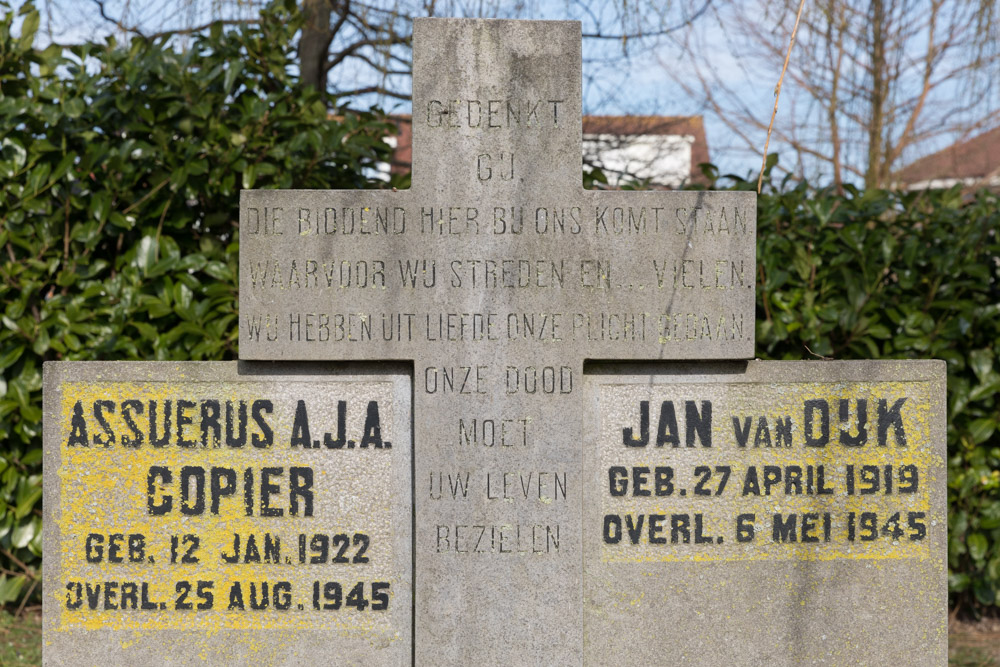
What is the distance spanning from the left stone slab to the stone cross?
0.13 m

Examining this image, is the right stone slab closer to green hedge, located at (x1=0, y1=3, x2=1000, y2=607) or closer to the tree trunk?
green hedge, located at (x1=0, y1=3, x2=1000, y2=607)

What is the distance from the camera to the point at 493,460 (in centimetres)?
281

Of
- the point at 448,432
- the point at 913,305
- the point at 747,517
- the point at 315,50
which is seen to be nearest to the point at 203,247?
the point at 448,432

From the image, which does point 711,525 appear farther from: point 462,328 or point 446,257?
point 446,257

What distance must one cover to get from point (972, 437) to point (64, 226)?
415 cm

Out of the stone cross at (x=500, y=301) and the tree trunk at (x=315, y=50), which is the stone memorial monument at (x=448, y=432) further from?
the tree trunk at (x=315, y=50)

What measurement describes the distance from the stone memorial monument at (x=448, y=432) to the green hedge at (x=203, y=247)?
1.01 metres

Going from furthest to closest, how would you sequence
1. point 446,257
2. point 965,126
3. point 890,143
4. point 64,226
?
point 965,126
point 890,143
point 64,226
point 446,257

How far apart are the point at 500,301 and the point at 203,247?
1747 mm

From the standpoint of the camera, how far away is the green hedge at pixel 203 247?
3.81m

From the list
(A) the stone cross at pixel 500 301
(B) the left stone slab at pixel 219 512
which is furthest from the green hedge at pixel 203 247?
(A) the stone cross at pixel 500 301

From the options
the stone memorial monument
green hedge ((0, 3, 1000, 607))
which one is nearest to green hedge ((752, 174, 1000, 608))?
green hedge ((0, 3, 1000, 607))

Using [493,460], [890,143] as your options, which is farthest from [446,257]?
[890,143]

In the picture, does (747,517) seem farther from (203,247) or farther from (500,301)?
(203,247)
